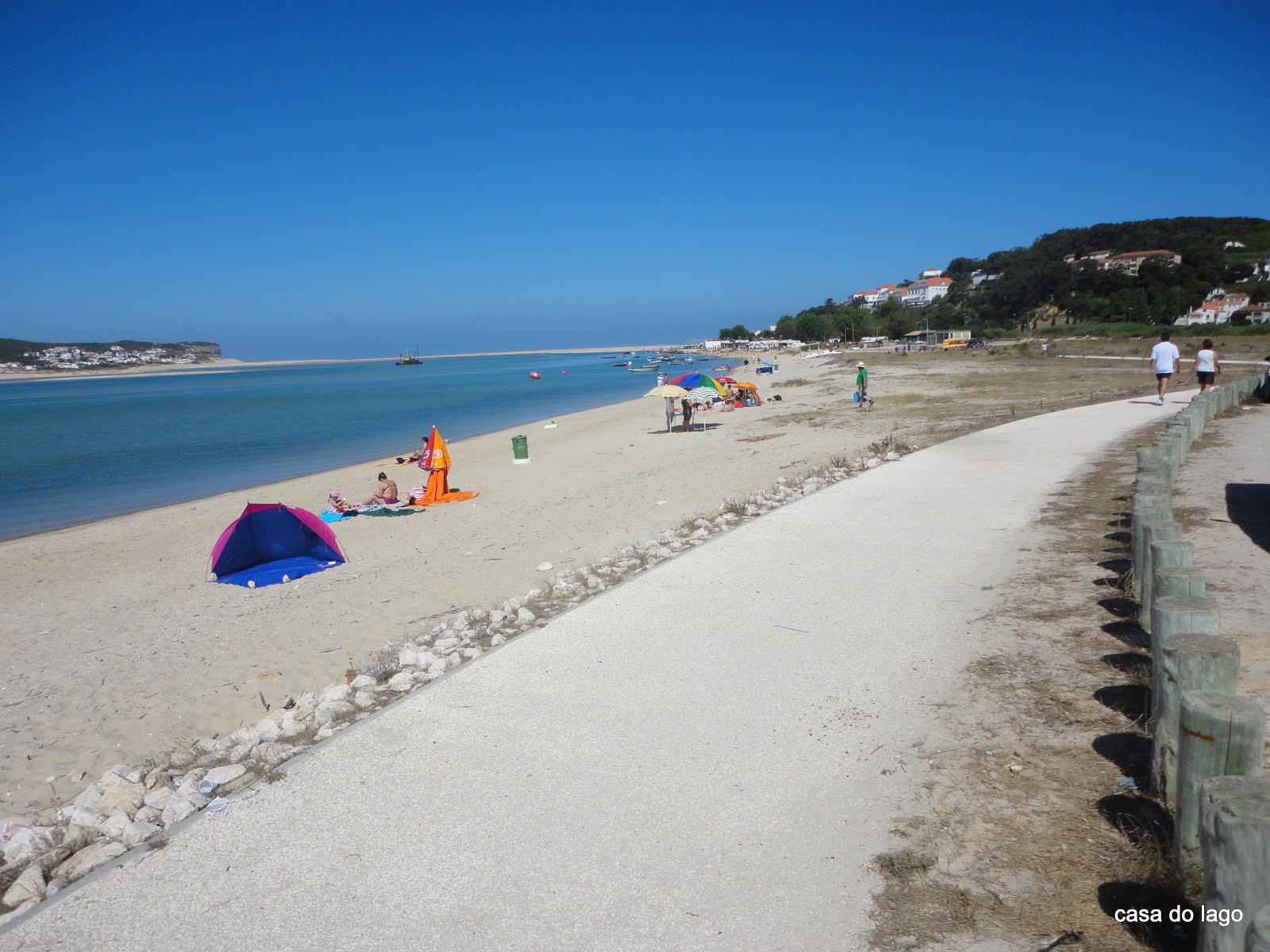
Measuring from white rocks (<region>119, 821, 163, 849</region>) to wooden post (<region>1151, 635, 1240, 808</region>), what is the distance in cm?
451

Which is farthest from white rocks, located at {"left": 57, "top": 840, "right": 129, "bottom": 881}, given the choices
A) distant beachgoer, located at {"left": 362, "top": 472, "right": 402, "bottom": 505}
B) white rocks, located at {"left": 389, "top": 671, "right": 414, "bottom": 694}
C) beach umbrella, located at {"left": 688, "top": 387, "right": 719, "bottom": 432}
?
beach umbrella, located at {"left": 688, "top": 387, "right": 719, "bottom": 432}

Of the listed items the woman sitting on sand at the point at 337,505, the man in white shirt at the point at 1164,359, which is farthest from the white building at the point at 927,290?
the woman sitting on sand at the point at 337,505

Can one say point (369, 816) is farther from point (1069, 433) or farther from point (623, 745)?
point (1069, 433)

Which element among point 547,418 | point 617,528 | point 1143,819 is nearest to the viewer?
point 1143,819

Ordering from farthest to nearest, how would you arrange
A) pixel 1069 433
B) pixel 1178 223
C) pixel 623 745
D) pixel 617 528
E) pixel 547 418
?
pixel 1178 223 → pixel 547 418 → pixel 1069 433 → pixel 617 528 → pixel 623 745

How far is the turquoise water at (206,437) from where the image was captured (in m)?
20.6

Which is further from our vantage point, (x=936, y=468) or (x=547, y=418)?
(x=547, y=418)

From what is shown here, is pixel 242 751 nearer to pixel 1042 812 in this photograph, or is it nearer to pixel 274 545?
pixel 1042 812

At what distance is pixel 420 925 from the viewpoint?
9.25 ft

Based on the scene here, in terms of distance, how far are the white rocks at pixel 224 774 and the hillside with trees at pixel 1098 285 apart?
199 feet

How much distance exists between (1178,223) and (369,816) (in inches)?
4768

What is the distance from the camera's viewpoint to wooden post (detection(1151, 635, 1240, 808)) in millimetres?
2914

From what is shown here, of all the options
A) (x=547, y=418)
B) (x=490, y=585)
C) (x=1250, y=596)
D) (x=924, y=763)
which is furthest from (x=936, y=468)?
(x=547, y=418)

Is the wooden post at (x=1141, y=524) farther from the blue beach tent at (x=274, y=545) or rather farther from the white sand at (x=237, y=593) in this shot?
the blue beach tent at (x=274, y=545)
